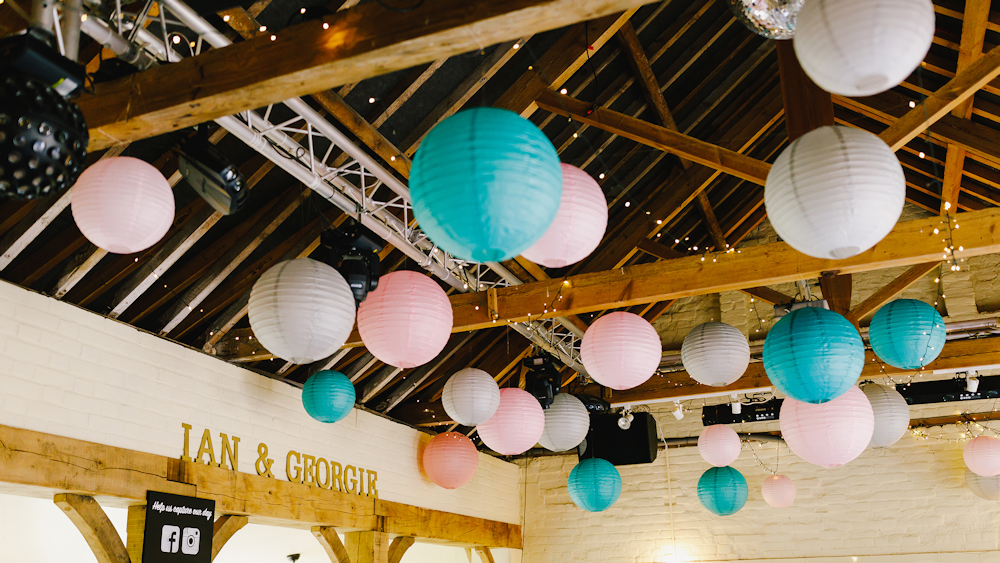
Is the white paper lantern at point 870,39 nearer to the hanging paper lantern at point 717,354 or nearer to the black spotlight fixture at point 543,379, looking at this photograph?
the hanging paper lantern at point 717,354

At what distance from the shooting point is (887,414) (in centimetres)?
600

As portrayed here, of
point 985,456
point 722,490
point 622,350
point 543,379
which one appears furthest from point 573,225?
point 985,456

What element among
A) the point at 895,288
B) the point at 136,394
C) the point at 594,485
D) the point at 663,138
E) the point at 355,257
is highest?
the point at 663,138

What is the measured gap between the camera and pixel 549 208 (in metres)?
2.26

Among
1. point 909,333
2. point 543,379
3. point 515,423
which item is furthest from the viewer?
point 543,379

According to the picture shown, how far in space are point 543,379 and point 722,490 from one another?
231cm

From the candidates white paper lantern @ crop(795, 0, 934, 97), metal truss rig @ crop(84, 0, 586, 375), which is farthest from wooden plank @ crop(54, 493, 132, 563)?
white paper lantern @ crop(795, 0, 934, 97)

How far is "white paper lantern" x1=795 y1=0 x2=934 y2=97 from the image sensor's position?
7.18 feet

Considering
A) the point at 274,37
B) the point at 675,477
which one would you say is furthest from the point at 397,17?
the point at 675,477

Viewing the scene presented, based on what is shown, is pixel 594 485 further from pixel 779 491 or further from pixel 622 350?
pixel 622 350

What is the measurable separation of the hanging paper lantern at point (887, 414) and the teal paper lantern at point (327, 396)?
405 centimetres

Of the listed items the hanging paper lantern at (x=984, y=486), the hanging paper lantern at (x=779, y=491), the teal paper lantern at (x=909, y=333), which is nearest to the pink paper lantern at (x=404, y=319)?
the teal paper lantern at (x=909, y=333)

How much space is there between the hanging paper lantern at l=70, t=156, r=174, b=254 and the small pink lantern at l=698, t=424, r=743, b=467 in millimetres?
5771

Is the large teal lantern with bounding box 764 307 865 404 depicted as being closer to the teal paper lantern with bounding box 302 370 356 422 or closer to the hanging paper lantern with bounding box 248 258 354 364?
the hanging paper lantern with bounding box 248 258 354 364
